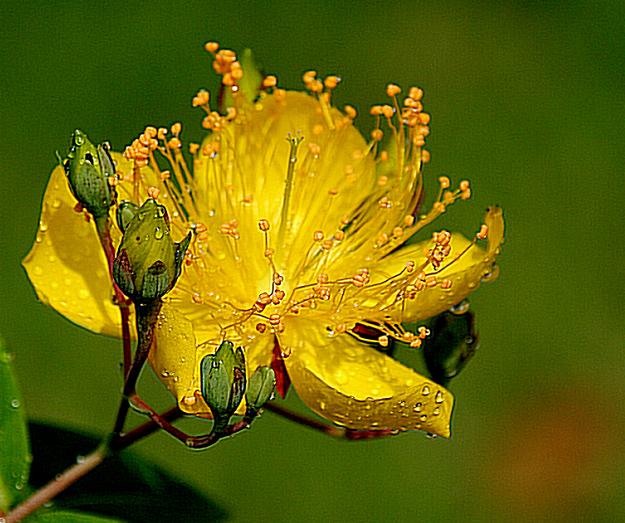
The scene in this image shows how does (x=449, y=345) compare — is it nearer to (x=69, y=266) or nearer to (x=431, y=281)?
(x=431, y=281)

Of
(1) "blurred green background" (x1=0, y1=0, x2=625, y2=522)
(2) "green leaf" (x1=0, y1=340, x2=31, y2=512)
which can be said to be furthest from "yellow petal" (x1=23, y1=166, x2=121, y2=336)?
(1) "blurred green background" (x1=0, y1=0, x2=625, y2=522)

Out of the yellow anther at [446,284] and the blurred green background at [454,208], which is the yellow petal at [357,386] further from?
the blurred green background at [454,208]

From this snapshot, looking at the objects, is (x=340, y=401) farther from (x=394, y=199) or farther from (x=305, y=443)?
(x=305, y=443)

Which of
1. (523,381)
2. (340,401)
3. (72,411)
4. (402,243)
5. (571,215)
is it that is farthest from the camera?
(571,215)

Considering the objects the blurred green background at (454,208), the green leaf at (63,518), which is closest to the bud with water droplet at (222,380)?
the green leaf at (63,518)

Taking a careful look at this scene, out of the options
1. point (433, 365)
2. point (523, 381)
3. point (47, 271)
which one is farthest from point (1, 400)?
point (523, 381)

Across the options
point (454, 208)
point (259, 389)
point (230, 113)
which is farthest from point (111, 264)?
point (454, 208)
